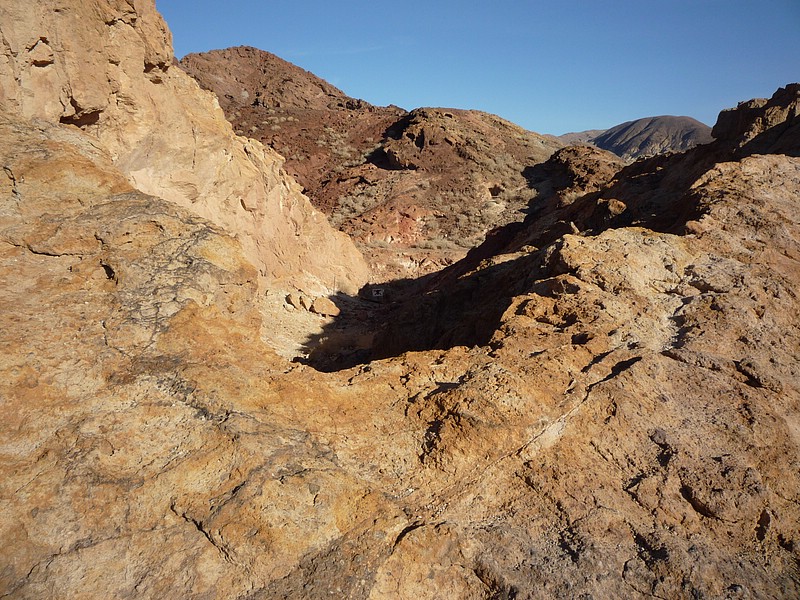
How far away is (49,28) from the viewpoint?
21.1 ft

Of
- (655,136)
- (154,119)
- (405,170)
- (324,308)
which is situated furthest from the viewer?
(655,136)

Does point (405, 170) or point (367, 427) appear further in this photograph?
point (405, 170)

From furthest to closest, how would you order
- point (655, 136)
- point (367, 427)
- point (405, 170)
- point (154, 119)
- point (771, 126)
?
point (655, 136)
point (405, 170)
point (771, 126)
point (154, 119)
point (367, 427)

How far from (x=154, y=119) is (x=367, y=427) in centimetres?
883

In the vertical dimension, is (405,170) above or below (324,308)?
above

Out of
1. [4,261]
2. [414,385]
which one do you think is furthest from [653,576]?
[4,261]

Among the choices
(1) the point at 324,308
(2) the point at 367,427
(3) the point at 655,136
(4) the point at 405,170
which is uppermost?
(3) the point at 655,136

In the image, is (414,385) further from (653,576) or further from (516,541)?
(653,576)

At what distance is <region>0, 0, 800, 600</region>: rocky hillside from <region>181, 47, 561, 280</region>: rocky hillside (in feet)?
47.2

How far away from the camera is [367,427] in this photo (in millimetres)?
3395

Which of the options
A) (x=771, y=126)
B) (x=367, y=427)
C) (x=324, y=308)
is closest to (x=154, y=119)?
(x=324, y=308)

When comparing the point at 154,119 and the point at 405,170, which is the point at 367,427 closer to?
the point at 154,119

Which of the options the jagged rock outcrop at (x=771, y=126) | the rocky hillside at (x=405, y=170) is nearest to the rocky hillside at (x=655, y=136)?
the rocky hillside at (x=405, y=170)

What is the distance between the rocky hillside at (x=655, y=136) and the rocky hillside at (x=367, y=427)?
75.4 meters
